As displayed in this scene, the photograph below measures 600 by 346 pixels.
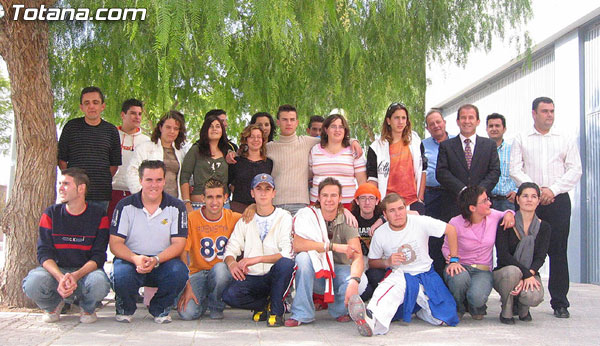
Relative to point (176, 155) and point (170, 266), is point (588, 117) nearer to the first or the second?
point (176, 155)

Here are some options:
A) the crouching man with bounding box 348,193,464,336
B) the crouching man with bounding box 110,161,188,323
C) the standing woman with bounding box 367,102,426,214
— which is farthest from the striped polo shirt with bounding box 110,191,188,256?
the standing woman with bounding box 367,102,426,214

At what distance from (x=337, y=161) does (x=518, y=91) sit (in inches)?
246

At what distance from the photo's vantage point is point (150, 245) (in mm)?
5215

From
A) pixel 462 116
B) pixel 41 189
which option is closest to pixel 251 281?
pixel 41 189

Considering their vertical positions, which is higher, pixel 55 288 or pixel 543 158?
pixel 543 158

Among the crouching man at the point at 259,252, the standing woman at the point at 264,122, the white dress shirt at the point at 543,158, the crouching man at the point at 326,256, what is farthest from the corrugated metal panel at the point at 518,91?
the crouching man at the point at 259,252

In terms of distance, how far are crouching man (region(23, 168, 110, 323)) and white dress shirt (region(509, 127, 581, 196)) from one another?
388cm

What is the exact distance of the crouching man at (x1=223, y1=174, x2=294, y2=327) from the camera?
5.23m

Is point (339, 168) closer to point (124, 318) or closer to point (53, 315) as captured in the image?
point (124, 318)

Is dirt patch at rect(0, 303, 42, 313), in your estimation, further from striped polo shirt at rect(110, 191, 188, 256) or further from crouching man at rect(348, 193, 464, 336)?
crouching man at rect(348, 193, 464, 336)

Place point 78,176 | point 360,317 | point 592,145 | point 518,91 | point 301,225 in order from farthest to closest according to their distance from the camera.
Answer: point 518,91, point 592,145, point 301,225, point 78,176, point 360,317

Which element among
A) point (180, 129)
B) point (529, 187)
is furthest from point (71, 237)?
point (529, 187)

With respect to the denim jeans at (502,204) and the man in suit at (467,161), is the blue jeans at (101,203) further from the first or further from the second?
the denim jeans at (502,204)

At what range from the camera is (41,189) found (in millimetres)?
5699
